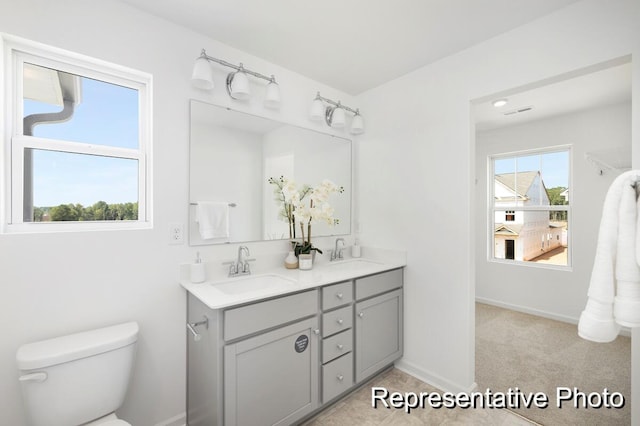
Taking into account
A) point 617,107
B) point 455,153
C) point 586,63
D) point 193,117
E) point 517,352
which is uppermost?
point 617,107

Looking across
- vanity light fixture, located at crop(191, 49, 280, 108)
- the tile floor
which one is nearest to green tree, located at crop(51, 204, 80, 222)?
vanity light fixture, located at crop(191, 49, 280, 108)

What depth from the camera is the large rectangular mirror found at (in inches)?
73.2

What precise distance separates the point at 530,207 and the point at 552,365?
2.10 metres

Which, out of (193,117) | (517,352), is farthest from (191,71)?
(517,352)

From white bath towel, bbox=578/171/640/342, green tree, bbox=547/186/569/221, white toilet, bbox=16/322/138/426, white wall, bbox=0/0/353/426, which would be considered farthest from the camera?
green tree, bbox=547/186/569/221

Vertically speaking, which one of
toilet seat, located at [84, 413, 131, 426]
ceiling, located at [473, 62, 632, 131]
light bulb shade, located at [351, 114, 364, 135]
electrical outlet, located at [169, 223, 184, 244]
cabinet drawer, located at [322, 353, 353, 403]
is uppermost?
ceiling, located at [473, 62, 632, 131]

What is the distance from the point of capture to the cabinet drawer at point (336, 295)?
184 centimetres

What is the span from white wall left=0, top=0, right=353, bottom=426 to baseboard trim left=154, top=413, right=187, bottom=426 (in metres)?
0.02

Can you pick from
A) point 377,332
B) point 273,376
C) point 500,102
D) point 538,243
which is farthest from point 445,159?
point 538,243

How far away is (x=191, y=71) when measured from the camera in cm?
183

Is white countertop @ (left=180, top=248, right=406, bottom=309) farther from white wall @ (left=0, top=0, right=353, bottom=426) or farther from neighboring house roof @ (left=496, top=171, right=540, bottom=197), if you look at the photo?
neighboring house roof @ (left=496, top=171, right=540, bottom=197)

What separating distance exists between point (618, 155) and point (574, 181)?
1.60 ft

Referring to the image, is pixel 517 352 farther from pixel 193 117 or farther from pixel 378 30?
pixel 193 117

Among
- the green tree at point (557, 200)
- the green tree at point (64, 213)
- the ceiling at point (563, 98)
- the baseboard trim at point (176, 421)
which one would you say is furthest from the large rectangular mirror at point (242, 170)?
the green tree at point (557, 200)
